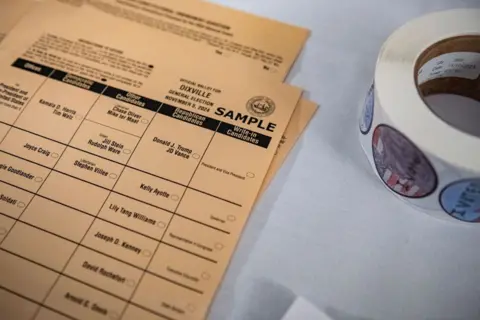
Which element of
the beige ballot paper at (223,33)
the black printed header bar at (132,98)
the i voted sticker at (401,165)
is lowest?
the black printed header bar at (132,98)

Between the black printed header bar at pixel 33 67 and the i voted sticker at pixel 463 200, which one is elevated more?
the i voted sticker at pixel 463 200

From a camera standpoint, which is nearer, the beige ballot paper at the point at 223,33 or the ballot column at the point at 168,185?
the ballot column at the point at 168,185

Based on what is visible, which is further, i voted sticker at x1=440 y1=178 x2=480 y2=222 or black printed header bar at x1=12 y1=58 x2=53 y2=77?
black printed header bar at x1=12 y1=58 x2=53 y2=77

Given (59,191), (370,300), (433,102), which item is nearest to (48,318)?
(59,191)

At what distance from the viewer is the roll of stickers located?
13.9 inches

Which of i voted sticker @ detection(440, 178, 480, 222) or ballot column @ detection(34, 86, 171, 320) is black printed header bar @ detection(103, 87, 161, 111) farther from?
i voted sticker @ detection(440, 178, 480, 222)

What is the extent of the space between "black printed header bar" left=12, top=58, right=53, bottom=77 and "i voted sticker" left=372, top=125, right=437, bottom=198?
11.0 inches

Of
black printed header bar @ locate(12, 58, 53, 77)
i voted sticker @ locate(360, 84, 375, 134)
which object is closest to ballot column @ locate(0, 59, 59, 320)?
black printed header bar @ locate(12, 58, 53, 77)

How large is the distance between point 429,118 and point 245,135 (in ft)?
0.46

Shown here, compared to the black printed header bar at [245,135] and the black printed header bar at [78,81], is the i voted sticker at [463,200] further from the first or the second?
A: the black printed header bar at [78,81]

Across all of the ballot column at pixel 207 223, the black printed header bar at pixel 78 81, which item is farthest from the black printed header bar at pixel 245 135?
the black printed header bar at pixel 78 81

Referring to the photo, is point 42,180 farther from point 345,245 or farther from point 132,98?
point 345,245

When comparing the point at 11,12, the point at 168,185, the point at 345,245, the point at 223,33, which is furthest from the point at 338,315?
the point at 11,12

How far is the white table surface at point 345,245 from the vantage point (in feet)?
1.23
